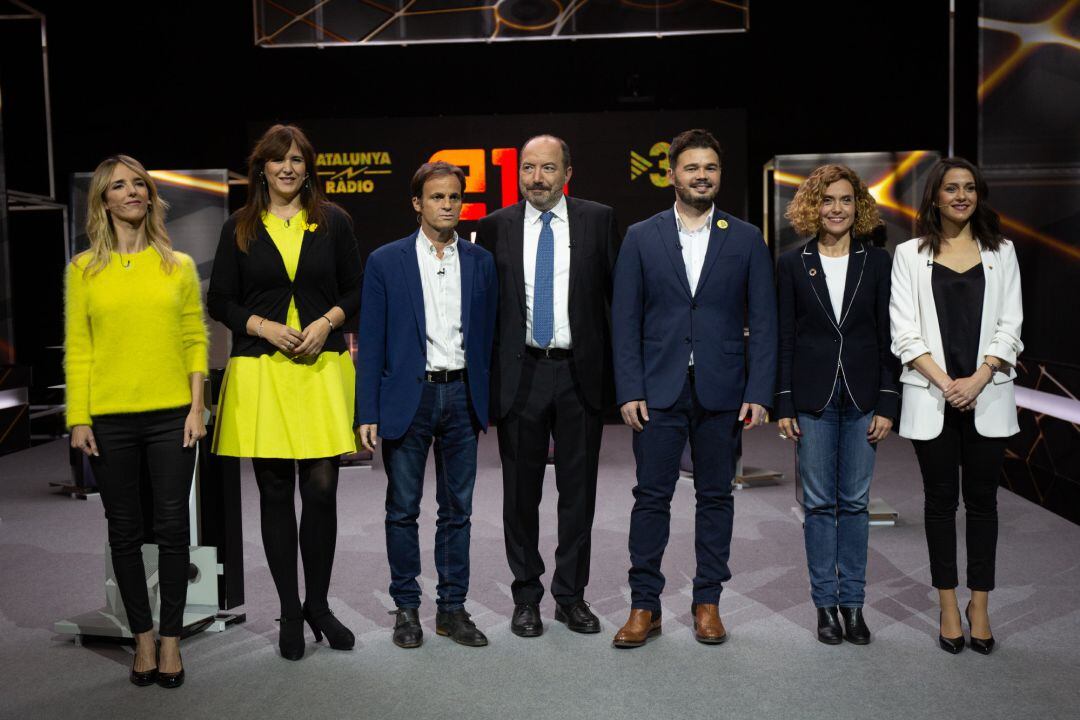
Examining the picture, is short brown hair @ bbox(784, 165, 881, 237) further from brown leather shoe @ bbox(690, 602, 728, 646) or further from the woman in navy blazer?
brown leather shoe @ bbox(690, 602, 728, 646)

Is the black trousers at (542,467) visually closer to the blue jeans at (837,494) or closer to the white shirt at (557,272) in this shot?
the white shirt at (557,272)

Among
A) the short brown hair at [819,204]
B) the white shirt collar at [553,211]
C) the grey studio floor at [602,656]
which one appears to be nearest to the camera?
the grey studio floor at [602,656]

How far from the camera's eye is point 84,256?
2.91 m

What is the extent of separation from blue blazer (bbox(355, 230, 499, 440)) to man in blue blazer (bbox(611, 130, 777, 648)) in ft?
1.57

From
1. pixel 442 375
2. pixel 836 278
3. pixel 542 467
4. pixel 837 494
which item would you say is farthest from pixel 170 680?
pixel 836 278

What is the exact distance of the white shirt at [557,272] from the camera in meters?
3.25

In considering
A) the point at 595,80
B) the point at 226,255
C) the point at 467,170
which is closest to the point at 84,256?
the point at 226,255

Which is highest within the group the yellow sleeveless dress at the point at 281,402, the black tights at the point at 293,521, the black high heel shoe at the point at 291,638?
the yellow sleeveless dress at the point at 281,402

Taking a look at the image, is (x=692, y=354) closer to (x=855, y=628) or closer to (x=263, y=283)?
(x=855, y=628)

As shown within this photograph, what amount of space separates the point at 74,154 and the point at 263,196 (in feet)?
23.7

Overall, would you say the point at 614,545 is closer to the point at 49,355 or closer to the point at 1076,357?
the point at 1076,357

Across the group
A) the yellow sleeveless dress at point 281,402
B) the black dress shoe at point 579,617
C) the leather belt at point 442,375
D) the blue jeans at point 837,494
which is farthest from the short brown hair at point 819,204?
the yellow sleeveless dress at point 281,402

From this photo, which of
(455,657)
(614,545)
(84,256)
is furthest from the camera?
(614,545)

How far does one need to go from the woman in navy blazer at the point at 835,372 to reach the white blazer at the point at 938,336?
0.23 feet
